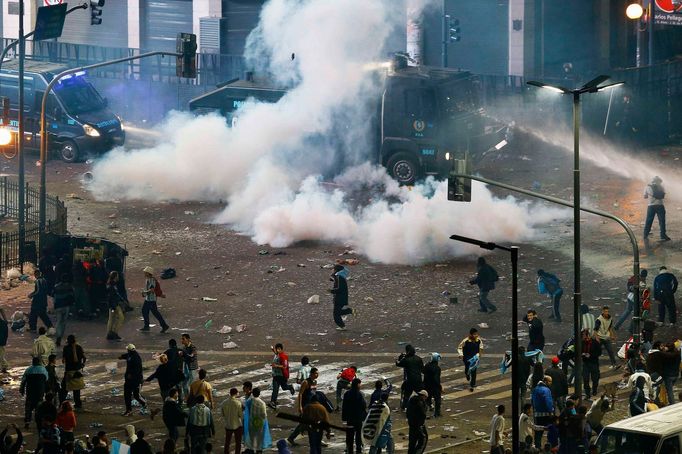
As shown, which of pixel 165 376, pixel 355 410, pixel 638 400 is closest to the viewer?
pixel 355 410

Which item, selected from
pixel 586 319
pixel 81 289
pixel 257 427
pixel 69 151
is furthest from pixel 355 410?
pixel 69 151

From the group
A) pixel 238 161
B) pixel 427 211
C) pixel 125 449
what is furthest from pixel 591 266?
pixel 125 449

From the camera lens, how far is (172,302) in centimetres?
2958

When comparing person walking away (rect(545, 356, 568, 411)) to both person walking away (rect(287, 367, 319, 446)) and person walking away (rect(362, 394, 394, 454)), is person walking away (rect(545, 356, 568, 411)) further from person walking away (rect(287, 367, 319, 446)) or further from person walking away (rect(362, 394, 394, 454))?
person walking away (rect(287, 367, 319, 446))

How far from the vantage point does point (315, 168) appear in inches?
1454

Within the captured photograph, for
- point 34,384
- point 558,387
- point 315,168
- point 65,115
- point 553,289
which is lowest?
point 558,387

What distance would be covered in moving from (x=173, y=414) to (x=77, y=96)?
22.8m

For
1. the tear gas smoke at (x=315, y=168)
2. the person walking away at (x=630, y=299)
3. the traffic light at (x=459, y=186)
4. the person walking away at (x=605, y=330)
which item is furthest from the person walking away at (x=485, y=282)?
the tear gas smoke at (x=315, y=168)

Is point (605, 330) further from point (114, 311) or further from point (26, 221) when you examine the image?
point (26, 221)

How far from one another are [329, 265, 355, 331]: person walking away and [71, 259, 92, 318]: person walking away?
4.92 m

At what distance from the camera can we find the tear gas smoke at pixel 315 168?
32.5m

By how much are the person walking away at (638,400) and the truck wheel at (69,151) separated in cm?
2375

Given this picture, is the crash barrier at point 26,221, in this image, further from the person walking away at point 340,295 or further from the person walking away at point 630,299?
the person walking away at point 630,299

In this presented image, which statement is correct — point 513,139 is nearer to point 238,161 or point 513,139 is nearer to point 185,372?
point 238,161
